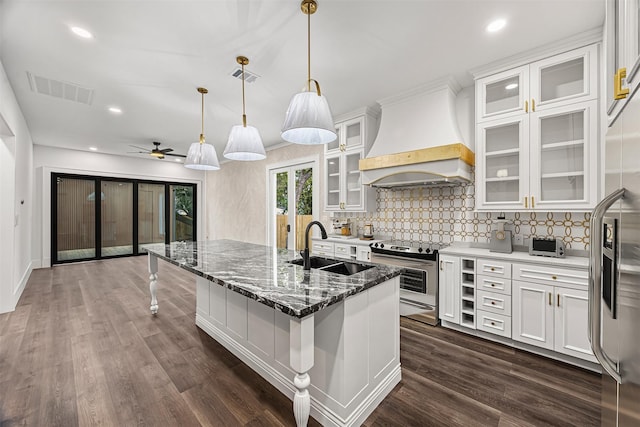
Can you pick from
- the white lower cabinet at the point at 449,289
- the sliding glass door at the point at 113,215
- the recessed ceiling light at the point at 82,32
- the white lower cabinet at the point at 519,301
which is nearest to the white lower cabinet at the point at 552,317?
the white lower cabinet at the point at 519,301

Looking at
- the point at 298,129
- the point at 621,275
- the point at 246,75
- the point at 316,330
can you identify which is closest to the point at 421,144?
the point at 298,129

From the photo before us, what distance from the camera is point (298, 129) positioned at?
1985 millimetres

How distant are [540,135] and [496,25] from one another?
107 cm

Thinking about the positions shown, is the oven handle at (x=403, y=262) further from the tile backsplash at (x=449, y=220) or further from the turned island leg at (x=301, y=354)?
the turned island leg at (x=301, y=354)

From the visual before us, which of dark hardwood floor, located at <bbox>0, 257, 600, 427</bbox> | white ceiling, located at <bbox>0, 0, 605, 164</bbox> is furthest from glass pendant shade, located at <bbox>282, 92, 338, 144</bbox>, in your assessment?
dark hardwood floor, located at <bbox>0, 257, 600, 427</bbox>

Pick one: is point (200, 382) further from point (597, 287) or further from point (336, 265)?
point (597, 287)

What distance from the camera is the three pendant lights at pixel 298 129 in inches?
67.9

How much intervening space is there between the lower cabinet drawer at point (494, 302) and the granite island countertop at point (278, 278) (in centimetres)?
129

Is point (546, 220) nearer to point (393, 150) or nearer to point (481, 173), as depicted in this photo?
point (481, 173)

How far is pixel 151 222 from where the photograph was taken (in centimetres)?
737

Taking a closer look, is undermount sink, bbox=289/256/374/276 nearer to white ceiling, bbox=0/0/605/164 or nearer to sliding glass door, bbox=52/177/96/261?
white ceiling, bbox=0/0/605/164

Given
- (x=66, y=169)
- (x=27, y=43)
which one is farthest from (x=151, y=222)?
(x=27, y=43)

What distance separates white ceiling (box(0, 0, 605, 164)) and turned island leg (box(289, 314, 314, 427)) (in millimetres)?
2116

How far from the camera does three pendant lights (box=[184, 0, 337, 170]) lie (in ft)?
5.66
